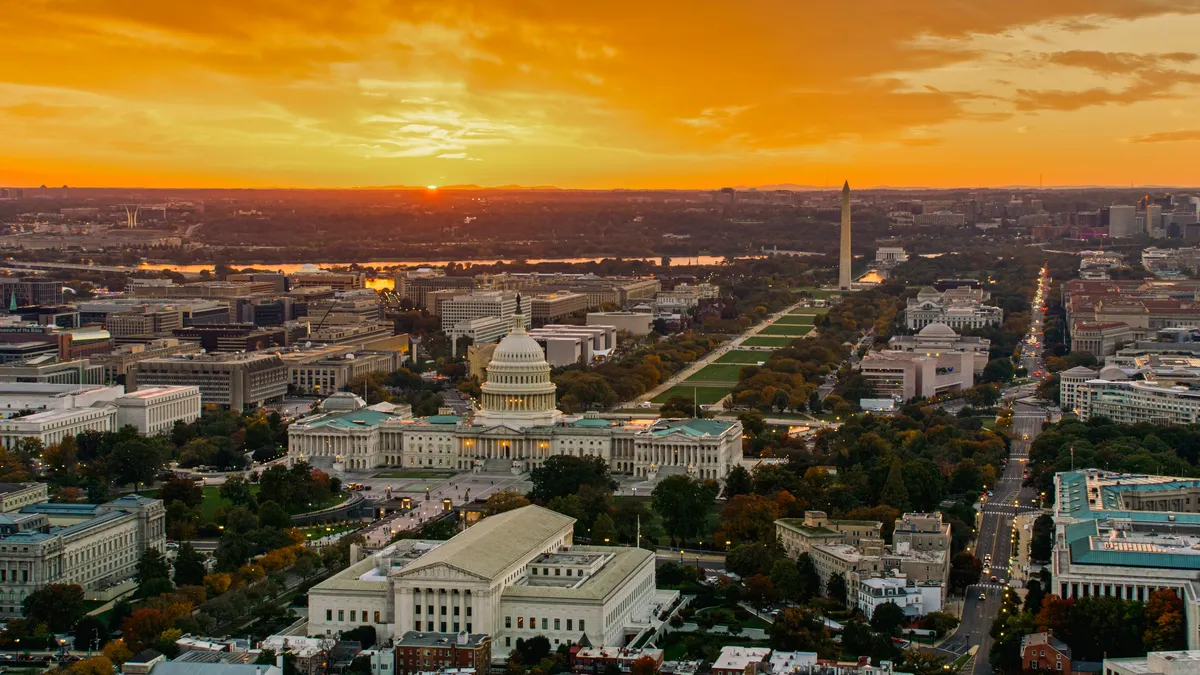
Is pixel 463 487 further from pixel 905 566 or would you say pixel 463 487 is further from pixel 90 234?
pixel 90 234

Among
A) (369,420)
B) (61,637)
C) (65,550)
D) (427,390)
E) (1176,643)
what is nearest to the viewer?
(1176,643)

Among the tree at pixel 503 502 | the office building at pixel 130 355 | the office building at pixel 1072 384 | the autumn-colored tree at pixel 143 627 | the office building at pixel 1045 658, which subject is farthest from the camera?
the office building at pixel 130 355

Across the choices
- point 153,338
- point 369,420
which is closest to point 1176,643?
point 369,420

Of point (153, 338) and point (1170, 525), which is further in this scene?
point (153, 338)

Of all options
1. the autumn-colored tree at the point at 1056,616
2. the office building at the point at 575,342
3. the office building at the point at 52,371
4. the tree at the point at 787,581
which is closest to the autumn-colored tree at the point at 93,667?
the tree at the point at 787,581

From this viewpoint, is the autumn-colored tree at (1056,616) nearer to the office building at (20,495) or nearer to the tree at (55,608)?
the tree at (55,608)

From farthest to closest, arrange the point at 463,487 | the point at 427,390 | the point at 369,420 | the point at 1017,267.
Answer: the point at 1017,267 < the point at 427,390 < the point at 369,420 < the point at 463,487
